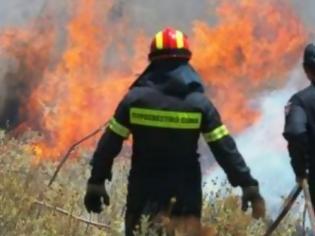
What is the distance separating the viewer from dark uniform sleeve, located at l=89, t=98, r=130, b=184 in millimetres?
5066

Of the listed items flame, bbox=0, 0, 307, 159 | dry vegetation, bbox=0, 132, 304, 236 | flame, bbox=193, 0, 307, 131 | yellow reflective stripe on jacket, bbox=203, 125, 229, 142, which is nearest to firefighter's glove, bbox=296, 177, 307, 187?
dry vegetation, bbox=0, 132, 304, 236

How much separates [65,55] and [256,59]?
2.95 metres

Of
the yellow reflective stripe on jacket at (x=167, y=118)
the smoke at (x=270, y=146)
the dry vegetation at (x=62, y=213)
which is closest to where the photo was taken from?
the yellow reflective stripe on jacket at (x=167, y=118)

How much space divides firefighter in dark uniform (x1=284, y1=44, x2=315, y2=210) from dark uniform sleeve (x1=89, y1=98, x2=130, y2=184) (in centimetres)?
113

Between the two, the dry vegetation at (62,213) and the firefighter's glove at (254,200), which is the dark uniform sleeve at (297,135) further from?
the firefighter's glove at (254,200)

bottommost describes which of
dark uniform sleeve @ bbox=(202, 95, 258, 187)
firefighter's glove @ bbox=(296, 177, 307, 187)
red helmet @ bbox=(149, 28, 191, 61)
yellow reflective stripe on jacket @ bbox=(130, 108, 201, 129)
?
firefighter's glove @ bbox=(296, 177, 307, 187)

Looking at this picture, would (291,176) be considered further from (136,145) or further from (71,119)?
(136,145)

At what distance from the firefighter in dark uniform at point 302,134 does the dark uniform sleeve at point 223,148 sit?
67 cm

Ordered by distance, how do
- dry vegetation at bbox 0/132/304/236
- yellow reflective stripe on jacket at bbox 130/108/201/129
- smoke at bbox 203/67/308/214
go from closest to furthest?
yellow reflective stripe on jacket at bbox 130/108/201/129
dry vegetation at bbox 0/132/304/236
smoke at bbox 203/67/308/214

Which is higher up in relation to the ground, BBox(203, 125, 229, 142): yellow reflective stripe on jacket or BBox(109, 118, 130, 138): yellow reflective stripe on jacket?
BBox(109, 118, 130, 138): yellow reflective stripe on jacket

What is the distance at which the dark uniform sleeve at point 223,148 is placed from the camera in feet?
16.5

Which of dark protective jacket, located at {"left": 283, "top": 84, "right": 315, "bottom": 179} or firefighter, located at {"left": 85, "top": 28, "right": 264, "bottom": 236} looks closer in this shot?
firefighter, located at {"left": 85, "top": 28, "right": 264, "bottom": 236}

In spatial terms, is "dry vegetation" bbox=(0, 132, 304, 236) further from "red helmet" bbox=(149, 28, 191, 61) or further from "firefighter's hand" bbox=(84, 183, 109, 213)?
"red helmet" bbox=(149, 28, 191, 61)

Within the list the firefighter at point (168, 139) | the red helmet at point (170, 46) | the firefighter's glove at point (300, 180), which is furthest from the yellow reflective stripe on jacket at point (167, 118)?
the firefighter's glove at point (300, 180)
